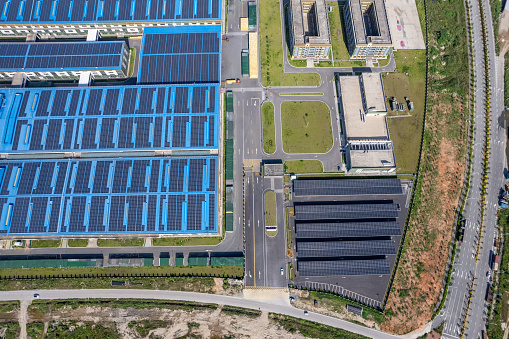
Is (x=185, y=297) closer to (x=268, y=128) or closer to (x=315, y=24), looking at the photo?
(x=268, y=128)

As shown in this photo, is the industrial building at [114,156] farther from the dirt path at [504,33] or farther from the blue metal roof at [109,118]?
the dirt path at [504,33]

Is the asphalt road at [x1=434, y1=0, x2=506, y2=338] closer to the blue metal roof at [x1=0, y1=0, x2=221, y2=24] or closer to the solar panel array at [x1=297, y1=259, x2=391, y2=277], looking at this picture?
the solar panel array at [x1=297, y1=259, x2=391, y2=277]

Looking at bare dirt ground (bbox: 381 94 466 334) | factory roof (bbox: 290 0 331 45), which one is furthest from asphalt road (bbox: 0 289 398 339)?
factory roof (bbox: 290 0 331 45)

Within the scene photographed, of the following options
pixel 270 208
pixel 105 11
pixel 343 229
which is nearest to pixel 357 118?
pixel 343 229

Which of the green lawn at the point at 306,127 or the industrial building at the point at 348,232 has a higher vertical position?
the green lawn at the point at 306,127

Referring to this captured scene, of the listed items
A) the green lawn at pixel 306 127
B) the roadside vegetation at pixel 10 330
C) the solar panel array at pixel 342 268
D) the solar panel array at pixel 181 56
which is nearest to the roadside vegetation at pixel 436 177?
the solar panel array at pixel 342 268

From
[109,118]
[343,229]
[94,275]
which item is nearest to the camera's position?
[94,275]

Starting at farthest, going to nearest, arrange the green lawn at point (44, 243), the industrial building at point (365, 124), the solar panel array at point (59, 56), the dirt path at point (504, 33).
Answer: the dirt path at point (504, 33) → the solar panel array at point (59, 56) → the industrial building at point (365, 124) → the green lawn at point (44, 243)
